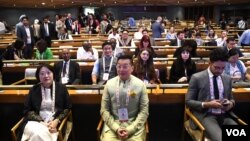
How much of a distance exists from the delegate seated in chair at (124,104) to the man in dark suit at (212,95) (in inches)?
20.8

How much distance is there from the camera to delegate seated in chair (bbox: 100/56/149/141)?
123 inches

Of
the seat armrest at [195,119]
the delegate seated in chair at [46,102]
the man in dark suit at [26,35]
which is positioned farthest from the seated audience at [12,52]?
the seat armrest at [195,119]

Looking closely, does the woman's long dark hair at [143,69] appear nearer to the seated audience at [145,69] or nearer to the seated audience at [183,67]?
the seated audience at [145,69]

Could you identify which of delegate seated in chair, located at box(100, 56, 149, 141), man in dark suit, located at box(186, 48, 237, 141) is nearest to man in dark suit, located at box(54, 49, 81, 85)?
delegate seated in chair, located at box(100, 56, 149, 141)

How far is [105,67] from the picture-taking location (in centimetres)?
504

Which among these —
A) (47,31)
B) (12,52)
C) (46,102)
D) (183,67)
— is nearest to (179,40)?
(183,67)

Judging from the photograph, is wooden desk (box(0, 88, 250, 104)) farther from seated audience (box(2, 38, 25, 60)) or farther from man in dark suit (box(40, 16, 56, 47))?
man in dark suit (box(40, 16, 56, 47))

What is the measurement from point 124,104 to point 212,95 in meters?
0.93

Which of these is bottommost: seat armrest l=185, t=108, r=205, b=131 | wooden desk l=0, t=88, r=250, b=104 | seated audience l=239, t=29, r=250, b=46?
seat armrest l=185, t=108, r=205, b=131

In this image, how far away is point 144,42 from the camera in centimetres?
598

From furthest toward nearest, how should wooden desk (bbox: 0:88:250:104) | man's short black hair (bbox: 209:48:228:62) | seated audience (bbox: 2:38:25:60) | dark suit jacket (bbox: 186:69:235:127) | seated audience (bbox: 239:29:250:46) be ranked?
seated audience (bbox: 239:29:250:46)
seated audience (bbox: 2:38:25:60)
wooden desk (bbox: 0:88:250:104)
dark suit jacket (bbox: 186:69:235:127)
man's short black hair (bbox: 209:48:228:62)

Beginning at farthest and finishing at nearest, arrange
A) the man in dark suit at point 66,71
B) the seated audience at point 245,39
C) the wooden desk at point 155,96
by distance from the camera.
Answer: the seated audience at point 245,39, the man in dark suit at point 66,71, the wooden desk at point 155,96

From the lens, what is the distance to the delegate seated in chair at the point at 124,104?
10.3 feet

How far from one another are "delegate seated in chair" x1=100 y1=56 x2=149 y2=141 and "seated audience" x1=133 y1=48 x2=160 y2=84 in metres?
1.30
